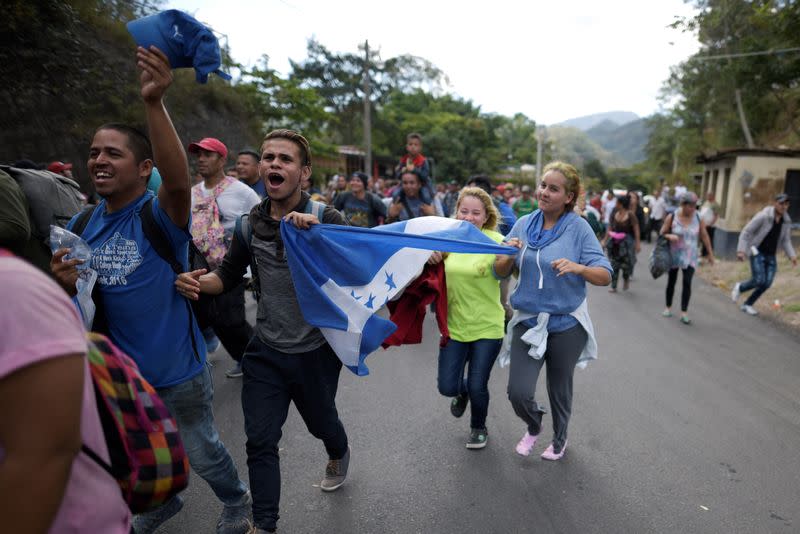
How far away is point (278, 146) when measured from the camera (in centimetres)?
281

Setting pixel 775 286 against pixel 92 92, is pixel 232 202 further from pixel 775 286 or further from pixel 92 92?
pixel 775 286

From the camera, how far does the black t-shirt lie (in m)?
8.05

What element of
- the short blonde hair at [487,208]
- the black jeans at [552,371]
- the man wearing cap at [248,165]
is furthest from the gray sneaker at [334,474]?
the man wearing cap at [248,165]

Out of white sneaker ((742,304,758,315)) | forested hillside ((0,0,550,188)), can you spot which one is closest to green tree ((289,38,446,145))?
forested hillside ((0,0,550,188))

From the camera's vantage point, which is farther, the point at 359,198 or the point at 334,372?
the point at 359,198

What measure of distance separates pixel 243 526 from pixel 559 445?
2.18 m

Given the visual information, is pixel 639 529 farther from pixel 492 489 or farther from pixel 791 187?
pixel 791 187

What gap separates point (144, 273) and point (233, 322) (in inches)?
84.5

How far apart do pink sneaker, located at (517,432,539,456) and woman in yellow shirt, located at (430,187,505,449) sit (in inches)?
11.0

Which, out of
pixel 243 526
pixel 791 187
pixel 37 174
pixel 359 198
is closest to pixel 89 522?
pixel 243 526

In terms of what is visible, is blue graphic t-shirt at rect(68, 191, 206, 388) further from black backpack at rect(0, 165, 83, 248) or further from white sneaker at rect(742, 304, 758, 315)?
white sneaker at rect(742, 304, 758, 315)

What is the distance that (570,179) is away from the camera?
360cm

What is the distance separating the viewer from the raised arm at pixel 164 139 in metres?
2.05

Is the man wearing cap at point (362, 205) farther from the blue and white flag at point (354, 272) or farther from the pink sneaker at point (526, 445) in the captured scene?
the pink sneaker at point (526, 445)
